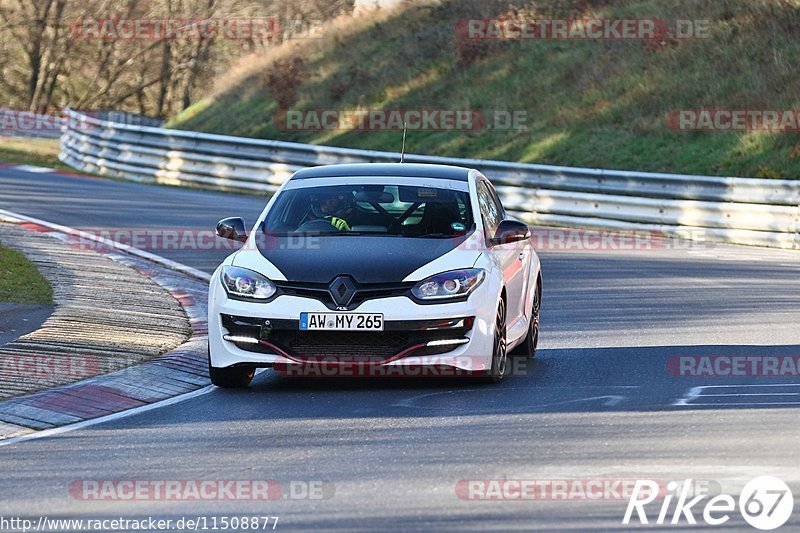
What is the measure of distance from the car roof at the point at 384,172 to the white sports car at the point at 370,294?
393 mm

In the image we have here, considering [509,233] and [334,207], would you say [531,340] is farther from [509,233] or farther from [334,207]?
[334,207]

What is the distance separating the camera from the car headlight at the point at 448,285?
9.77 m

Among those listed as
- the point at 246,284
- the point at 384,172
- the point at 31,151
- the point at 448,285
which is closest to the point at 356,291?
the point at 448,285

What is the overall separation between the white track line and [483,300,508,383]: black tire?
6.34 feet

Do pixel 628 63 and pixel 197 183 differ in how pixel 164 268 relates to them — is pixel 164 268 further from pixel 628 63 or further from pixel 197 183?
pixel 628 63

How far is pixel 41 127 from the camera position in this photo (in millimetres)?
46312

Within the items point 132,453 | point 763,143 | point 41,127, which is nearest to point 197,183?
point 763,143

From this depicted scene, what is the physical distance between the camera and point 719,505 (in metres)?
6.61

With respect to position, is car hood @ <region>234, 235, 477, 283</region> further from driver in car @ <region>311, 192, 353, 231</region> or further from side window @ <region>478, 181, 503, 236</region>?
side window @ <region>478, 181, 503, 236</region>

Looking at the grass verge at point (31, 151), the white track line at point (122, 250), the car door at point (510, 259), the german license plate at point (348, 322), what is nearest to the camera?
the white track line at point (122, 250)

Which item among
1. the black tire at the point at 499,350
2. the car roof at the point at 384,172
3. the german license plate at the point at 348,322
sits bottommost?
the black tire at the point at 499,350

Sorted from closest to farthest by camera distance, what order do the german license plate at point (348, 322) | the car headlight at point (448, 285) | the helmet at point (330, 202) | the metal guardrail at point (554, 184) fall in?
1. the german license plate at point (348, 322)
2. the car headlight at point (448, 285)
3. the helmet at point (330, 202)
4. the metal guardrail at point (554, 184)

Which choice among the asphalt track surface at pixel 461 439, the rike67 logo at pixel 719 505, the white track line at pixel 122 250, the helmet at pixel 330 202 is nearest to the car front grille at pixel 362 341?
the asphalt track surface at pixel 461 439

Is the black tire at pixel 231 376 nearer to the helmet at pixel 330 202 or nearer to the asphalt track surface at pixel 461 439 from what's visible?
the asphalt track surface at pixel 461 439
